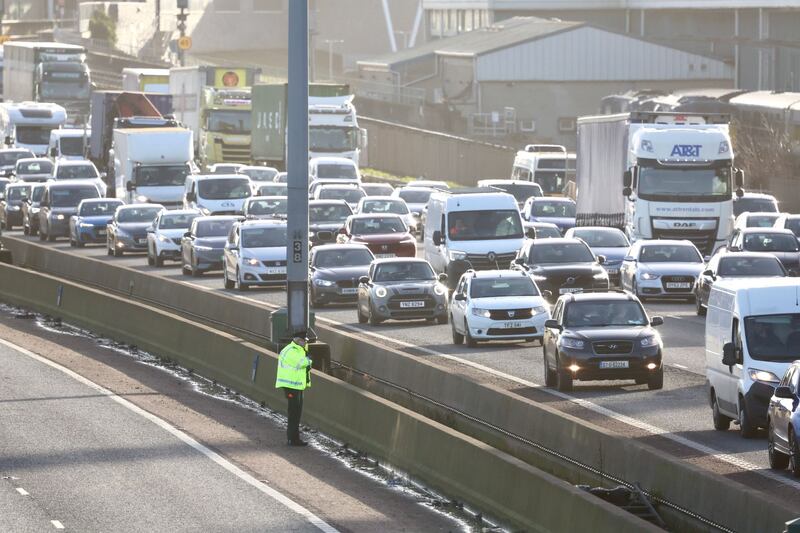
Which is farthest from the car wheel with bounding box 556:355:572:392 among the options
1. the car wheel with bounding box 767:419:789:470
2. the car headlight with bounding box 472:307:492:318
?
the car wheel with bounding box 767:419:789:470

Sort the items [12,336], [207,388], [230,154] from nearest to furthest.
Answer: [207,388]
[12,336]
[230,154]

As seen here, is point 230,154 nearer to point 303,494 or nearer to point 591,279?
point 591,279

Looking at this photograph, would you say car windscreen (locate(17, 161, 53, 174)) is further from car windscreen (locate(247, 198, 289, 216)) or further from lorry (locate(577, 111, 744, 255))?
lorry (locate(577, 111, 744, 255))

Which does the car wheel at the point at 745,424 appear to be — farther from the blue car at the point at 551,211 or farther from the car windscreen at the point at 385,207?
the car windscreen at the point at 385,207

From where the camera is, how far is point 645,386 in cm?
2794

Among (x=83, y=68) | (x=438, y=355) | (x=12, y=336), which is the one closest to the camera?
(x=438, y=355)

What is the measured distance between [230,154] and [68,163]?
8.43 metres

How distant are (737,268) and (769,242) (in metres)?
6.00

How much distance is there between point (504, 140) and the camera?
10075 centimetres

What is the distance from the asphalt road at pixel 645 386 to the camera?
22.0 metres

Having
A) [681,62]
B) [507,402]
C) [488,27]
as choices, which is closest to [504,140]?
[681,62]

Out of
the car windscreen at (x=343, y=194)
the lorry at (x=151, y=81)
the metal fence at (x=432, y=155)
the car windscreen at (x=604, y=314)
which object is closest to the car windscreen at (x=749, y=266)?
the car windscreen at (x=604, y=314)

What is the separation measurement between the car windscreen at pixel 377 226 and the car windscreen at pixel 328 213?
182 inches

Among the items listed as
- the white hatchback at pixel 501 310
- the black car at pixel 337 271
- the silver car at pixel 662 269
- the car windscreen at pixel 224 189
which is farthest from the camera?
the car windscreen at pixel 224 189
